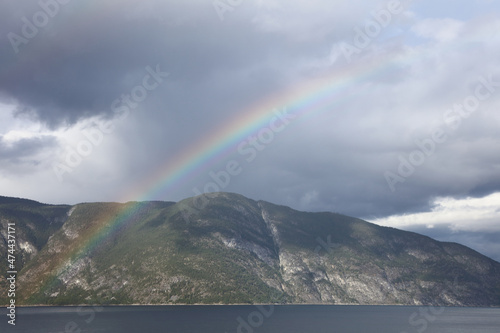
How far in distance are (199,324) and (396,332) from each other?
295 feet

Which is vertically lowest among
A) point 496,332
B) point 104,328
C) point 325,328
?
point 496,332

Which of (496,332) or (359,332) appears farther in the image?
(496,332)

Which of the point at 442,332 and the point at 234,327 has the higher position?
the point at 234,327

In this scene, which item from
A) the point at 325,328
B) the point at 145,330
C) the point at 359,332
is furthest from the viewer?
the point at 325,328

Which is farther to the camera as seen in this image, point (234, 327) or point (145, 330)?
point (234, 327)

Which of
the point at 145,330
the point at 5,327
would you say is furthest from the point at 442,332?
the point at 5,327

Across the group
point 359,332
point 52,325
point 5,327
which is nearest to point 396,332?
point 359,332

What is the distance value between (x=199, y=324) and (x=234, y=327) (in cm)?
2182

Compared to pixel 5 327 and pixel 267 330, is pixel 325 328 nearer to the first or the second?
pixel 267 330

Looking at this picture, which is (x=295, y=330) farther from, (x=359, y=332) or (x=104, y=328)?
(x=104, y=328)

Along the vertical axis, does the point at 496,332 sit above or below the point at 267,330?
below

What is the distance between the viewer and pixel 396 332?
599 ft

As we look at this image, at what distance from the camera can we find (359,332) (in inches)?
7175

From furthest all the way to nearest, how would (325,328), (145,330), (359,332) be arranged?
1. (325,328)
2. (359,332)
3. (145,330)
